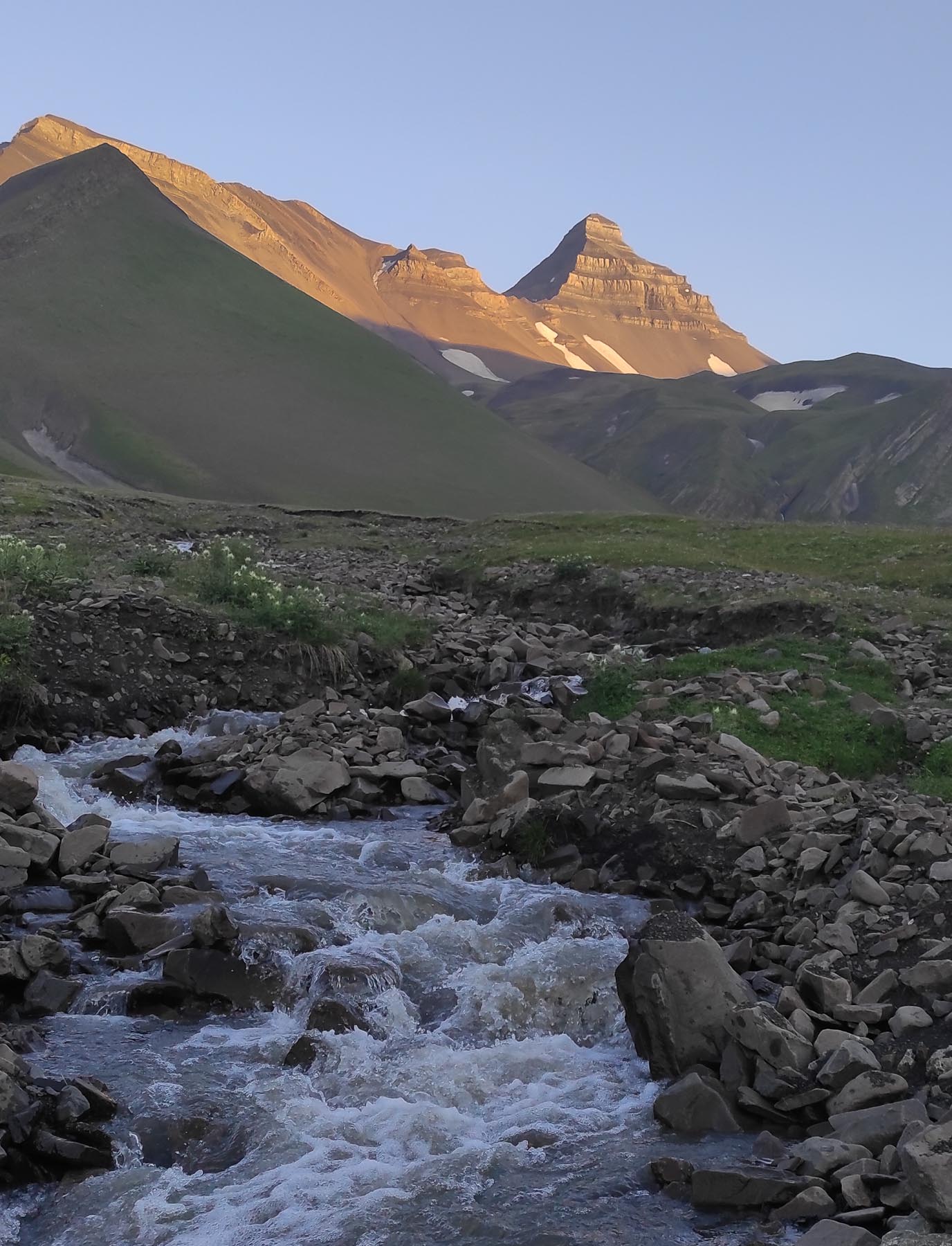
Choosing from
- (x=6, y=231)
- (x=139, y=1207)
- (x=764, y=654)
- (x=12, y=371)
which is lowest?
(x=139, y=1207)

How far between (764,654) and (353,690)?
8132mm

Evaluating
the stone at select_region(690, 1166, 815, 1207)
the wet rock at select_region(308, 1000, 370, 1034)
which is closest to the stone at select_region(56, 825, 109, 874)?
the wet rock at select_region(308, 1000, 370, 1034)

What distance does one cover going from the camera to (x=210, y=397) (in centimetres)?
16475

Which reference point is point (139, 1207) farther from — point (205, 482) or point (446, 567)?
point (205, 482)

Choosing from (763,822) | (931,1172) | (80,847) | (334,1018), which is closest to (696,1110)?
(931,1172)

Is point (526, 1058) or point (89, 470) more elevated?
point (89, 470)

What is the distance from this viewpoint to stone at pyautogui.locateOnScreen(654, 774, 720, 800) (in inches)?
634

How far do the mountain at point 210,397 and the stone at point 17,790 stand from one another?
118m

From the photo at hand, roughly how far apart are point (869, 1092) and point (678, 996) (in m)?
1.92

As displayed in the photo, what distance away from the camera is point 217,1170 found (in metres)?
9.26

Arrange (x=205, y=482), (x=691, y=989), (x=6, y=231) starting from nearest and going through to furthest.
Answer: (x=691, y=989) < (x=205, y=482) < (x=6, y=231)

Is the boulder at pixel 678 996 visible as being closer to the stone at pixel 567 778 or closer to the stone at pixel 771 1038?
the stone at pixel 771 1038

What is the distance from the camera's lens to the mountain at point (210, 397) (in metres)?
144

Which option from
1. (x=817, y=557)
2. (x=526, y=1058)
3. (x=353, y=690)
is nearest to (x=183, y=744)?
(x=353, y=690)
